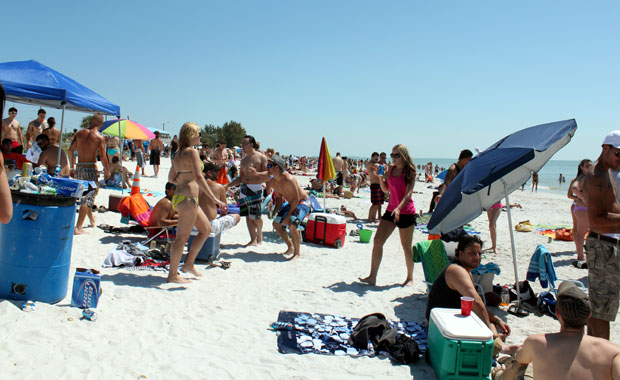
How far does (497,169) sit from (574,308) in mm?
2140

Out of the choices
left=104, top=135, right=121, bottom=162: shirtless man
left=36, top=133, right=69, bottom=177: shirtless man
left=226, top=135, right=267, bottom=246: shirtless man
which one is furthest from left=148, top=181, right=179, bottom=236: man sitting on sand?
left=104, top=135, right=121, bottom=162: shirtless man

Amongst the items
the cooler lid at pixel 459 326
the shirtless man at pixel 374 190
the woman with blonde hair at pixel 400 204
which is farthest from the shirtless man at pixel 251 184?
the cooler lid at pixel 459 326

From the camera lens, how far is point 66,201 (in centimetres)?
373

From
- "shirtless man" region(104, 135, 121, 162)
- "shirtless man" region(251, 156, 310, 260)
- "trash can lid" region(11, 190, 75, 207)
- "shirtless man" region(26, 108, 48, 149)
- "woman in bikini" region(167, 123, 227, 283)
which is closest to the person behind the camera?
"trash can lid" region(11, 190, 75, 207)

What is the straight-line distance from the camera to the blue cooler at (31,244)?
142 inches

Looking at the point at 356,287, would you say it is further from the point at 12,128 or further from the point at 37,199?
the point at 12,128

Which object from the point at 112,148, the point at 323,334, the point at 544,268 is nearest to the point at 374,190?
the point at 544,268

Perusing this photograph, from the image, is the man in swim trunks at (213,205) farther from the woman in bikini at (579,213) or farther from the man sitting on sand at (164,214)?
the woman in bikini at (579,213)

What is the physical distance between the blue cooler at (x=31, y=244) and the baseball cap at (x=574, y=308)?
3.81m

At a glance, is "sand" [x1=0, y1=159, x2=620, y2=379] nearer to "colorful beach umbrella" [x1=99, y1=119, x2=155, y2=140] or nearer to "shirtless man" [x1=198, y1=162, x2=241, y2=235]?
"shirtless man" [x1=198, y1=162, x2=241, y2=235]

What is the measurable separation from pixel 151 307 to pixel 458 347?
2.89 m

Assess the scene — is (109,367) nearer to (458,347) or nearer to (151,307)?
(151,307)

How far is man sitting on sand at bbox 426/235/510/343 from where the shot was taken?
355 centimetres

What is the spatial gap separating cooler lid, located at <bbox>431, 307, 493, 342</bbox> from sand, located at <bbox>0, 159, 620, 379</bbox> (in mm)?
462
